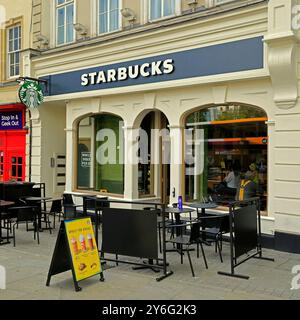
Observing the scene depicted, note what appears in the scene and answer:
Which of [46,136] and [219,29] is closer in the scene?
[219,29]

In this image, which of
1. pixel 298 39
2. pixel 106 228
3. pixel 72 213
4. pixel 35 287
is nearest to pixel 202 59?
pixel 298 39

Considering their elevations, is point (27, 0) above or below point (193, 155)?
above

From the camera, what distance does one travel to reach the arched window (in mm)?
11297

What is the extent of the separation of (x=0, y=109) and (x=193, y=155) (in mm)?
8195

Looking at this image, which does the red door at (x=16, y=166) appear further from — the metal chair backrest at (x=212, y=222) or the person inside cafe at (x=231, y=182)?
the metal chair backrest at (x=212, y=222)

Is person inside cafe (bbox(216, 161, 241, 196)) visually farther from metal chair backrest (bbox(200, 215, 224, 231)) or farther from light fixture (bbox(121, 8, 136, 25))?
light fixture (bbox(121, 8, 136, 25))

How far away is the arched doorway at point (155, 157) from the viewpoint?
1098cm

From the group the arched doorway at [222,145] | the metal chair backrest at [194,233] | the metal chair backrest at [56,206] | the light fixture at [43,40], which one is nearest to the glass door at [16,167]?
the light fixture at [43,40]

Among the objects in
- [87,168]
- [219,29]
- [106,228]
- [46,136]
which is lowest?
[106,228]

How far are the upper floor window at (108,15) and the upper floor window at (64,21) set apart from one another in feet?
4.15

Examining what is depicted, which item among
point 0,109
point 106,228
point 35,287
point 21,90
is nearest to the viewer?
point 35,287

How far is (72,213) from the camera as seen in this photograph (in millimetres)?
10328

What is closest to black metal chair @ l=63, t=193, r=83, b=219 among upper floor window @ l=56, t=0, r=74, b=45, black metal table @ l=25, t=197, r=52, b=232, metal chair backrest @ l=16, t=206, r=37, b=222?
black metal table @ l=25, t=197, r=52, b=232

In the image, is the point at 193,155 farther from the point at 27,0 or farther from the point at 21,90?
the point at 27,0
